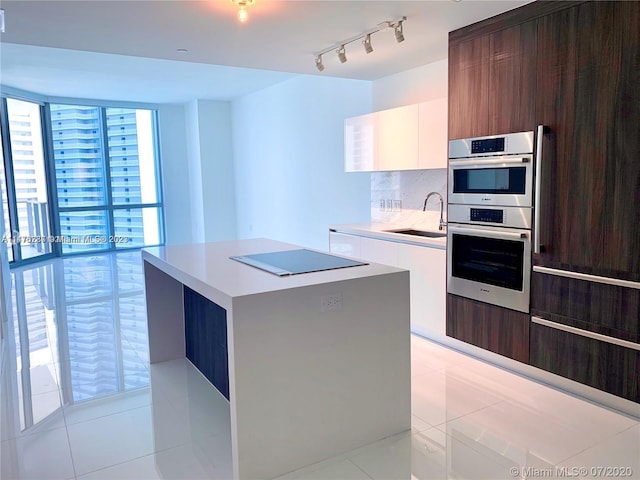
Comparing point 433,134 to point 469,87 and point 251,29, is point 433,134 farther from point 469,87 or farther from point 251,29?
point 251,29

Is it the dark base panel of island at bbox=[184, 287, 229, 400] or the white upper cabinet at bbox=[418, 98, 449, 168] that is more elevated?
the white upper cabinet at bbox=[418, 98, 449, 168]

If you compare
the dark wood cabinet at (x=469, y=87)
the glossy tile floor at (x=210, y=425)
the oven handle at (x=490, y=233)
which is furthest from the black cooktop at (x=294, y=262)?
the dark wood cabinet at (x=469, y=87)

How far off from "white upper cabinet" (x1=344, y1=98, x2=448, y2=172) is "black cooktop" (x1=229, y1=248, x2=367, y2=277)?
1.55m

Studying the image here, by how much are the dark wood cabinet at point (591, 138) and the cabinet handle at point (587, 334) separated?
346mm

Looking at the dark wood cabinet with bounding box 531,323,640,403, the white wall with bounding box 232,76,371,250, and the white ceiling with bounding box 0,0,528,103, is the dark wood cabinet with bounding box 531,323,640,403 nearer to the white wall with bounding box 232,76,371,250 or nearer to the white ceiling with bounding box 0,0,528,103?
the white ceiling with bounding box 0,0,528,103

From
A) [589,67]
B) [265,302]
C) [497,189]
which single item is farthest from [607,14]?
[265,302]

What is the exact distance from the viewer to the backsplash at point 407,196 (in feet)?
14.7

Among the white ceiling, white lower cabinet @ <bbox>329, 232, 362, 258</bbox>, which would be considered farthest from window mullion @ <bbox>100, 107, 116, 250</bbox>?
white lower cabinet @ <bbox>329, 232, 362, 258</bbox>

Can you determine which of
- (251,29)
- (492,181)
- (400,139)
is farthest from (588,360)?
(251,29)

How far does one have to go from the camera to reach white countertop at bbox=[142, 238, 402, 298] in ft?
7.12

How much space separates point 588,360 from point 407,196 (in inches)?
95.9

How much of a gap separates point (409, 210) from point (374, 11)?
7.23 ft

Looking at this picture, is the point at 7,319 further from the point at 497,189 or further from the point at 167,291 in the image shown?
the point at 497,189

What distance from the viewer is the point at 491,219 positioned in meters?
3.29
